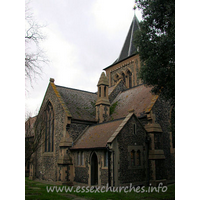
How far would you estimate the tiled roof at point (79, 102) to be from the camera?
21319 millimetres

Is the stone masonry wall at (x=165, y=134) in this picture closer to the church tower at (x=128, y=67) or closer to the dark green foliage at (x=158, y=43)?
the dark green foliage at (x=158, y=43)

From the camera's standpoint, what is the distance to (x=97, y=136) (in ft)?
57.8

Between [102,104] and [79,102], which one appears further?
[79,102]

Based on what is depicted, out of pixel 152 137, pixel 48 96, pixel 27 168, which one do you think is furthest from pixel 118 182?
pixel 27 168

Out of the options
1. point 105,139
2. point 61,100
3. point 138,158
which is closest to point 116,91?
point 61,100

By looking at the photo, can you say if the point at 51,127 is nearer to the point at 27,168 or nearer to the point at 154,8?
the point at 27,168

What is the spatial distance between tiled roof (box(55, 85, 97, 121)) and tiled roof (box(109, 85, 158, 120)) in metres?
2.43

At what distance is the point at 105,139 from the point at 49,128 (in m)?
8.74

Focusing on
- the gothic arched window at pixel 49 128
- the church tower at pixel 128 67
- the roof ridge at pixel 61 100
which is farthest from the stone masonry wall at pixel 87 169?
the church tower at pixel 128 67

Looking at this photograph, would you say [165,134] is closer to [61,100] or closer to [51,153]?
[61,100]

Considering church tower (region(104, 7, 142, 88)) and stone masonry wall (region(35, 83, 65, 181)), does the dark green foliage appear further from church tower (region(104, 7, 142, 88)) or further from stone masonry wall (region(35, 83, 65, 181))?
church tower (region(104, 7, 142, 88))

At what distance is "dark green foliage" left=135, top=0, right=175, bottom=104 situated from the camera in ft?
38.7

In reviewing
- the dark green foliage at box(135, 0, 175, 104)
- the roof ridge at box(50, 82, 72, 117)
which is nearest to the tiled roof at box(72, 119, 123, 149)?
the roof ridge at box(50, 82, 72, 117)

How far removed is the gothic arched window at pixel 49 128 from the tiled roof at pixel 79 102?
2.07 metres
